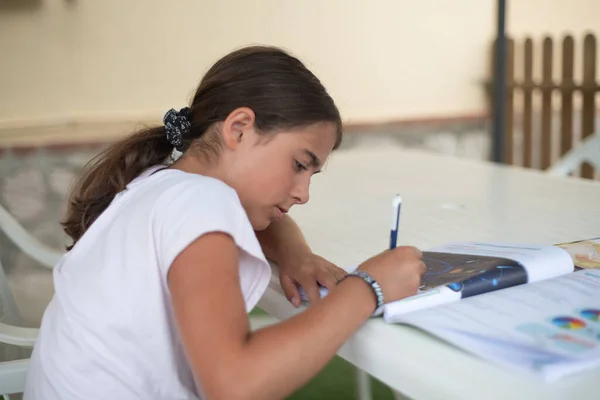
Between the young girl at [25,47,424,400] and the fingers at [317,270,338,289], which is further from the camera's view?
the fingers at [317,270,338,289]

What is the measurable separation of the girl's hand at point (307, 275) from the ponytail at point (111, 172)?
29 cm

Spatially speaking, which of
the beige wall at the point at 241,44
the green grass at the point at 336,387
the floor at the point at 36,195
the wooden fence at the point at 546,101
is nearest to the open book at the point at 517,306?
the green grass at the point at 336,387

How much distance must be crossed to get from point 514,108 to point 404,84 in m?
0.87

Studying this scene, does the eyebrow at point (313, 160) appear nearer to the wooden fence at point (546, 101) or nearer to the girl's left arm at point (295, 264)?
the girl's left arm at point (295, 264)

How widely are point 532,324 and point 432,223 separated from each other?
2.39 feet

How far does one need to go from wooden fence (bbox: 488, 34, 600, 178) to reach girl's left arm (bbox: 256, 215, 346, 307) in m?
3.68

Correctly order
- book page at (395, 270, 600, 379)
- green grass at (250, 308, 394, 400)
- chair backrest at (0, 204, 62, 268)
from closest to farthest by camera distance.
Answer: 1. book page at (395, 270, 600, 379)
2. chair backrest at (0, 204, 62, 268)
3. green grass at (250, 308, 394, 400)

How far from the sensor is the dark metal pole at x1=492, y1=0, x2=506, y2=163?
481cm


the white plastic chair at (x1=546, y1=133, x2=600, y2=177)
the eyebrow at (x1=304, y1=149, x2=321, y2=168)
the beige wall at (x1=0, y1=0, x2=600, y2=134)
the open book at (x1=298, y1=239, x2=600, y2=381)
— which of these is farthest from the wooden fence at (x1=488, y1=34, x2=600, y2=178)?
the eyebrow at (x1=304, y1=149, x2=321, y2=168)

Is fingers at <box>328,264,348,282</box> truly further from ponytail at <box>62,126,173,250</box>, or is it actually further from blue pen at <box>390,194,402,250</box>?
ponytail at <box>62,126,173,250</box>

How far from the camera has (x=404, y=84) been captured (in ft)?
15.4

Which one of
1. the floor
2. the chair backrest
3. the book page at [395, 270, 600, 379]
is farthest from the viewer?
the floor

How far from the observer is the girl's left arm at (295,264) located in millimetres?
1209

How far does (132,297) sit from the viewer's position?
42.4 inches
